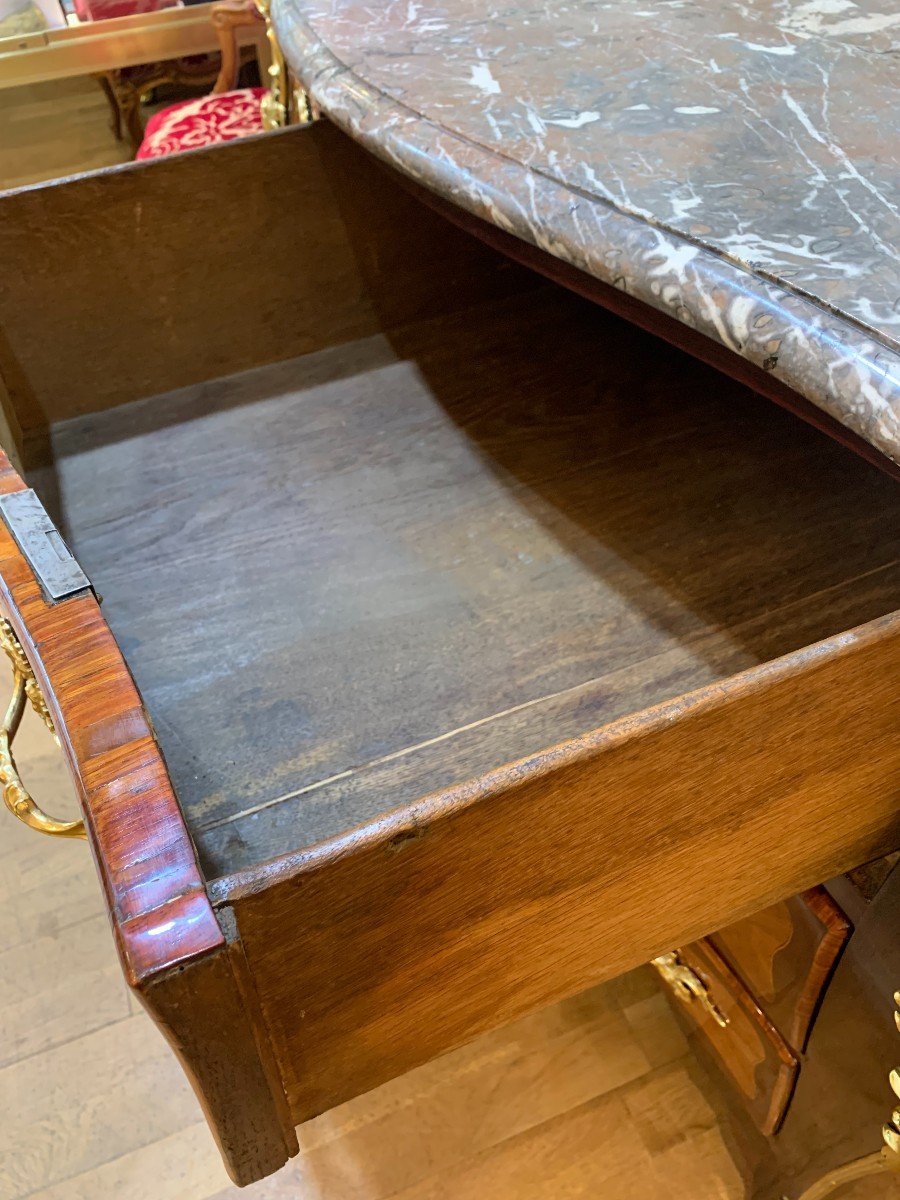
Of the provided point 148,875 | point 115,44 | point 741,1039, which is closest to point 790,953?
point 741,1039

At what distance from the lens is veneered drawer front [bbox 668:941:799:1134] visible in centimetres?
68

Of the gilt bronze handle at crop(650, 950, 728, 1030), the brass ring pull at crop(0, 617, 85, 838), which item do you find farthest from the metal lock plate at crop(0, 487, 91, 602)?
the gilt bronze handle at crop(650, 950, 728, 1030)

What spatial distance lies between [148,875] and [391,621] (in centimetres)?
34

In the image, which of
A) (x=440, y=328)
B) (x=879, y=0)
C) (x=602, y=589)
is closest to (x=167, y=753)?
(x=602, y=589)

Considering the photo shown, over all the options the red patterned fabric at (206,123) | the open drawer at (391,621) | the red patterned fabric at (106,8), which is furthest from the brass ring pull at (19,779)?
the red patterned fabric at (106,8)

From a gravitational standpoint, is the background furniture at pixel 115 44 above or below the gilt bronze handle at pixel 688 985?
above

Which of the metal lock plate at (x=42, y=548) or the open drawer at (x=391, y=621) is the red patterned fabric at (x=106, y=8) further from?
the metal lock plate at (x=42, y=548)

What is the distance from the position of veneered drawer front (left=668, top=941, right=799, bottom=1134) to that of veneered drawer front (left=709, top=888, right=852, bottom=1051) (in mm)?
17

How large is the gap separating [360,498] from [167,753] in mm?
253

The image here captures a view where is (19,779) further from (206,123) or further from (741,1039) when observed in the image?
(206,123)

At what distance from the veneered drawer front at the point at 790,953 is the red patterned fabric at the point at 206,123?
4.27ft

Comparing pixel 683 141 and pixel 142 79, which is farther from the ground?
pixel 683 141

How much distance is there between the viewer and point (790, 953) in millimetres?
599

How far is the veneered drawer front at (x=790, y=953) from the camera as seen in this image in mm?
555
